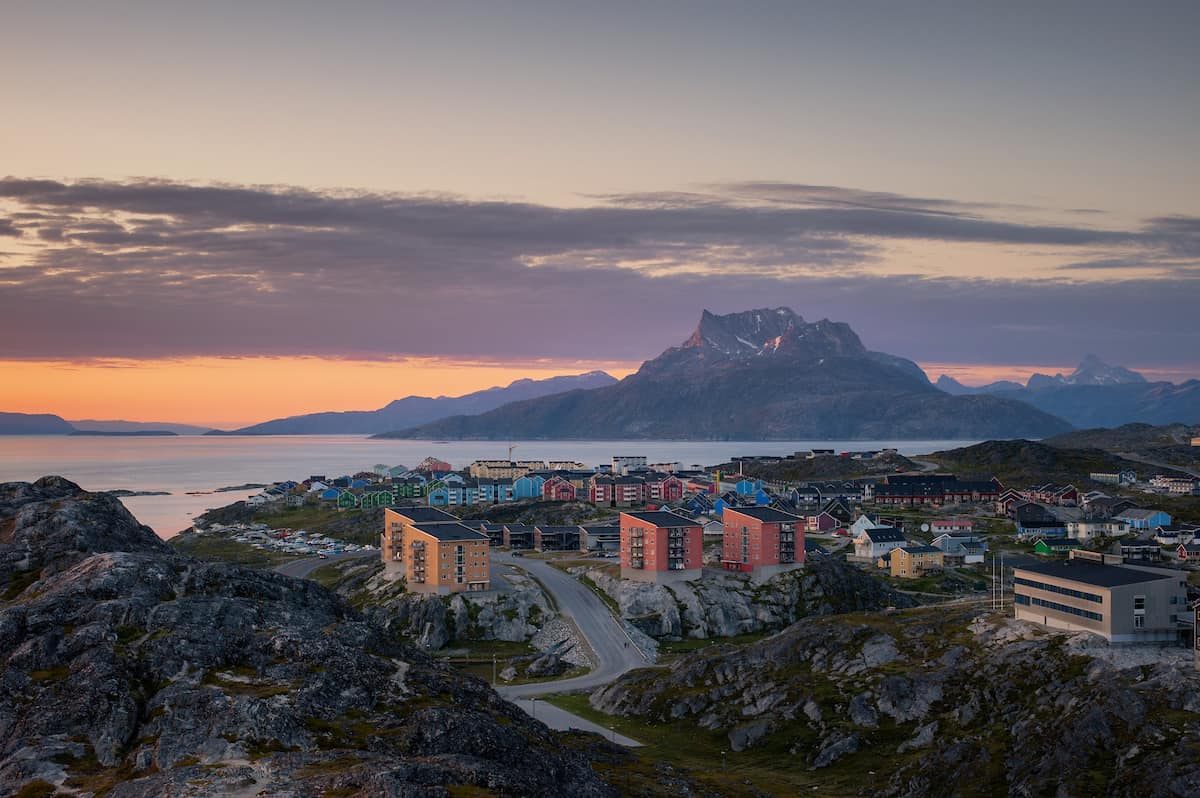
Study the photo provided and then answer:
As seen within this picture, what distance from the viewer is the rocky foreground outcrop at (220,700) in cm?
4647

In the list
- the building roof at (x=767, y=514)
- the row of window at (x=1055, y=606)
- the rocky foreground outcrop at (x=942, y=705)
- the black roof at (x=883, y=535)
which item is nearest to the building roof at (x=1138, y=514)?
the black roof at (x=883, y=535)

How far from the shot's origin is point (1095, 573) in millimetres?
92188

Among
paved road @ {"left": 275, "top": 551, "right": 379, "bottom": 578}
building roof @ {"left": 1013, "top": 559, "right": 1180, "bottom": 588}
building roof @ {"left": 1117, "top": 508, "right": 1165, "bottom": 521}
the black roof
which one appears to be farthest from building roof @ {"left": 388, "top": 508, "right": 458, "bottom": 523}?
building roof @ {"left": 1117, "top": 508, "right": 1165, "bottom": 521}

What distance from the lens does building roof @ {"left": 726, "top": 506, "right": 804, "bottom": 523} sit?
152 metres

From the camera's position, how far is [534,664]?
119125mm

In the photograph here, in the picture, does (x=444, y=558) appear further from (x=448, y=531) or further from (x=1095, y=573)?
(x=1095, y=573)

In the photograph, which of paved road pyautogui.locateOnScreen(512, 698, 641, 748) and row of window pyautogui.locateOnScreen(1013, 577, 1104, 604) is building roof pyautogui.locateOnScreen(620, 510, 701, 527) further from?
row of window pyautogui.locateOnScreen(1013, 577, 1104, 604)

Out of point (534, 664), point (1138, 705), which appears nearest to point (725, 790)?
point (1138, 705)

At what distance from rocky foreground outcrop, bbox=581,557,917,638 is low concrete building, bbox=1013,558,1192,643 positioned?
50.0 meters

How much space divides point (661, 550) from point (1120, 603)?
67974 millimetres

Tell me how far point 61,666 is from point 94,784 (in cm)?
1053

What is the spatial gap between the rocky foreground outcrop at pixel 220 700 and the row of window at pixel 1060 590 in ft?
168

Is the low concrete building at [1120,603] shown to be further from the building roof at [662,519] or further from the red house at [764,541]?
the building roof at [662,519]

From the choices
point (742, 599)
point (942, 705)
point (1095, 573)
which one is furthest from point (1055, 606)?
point (742, 599)
